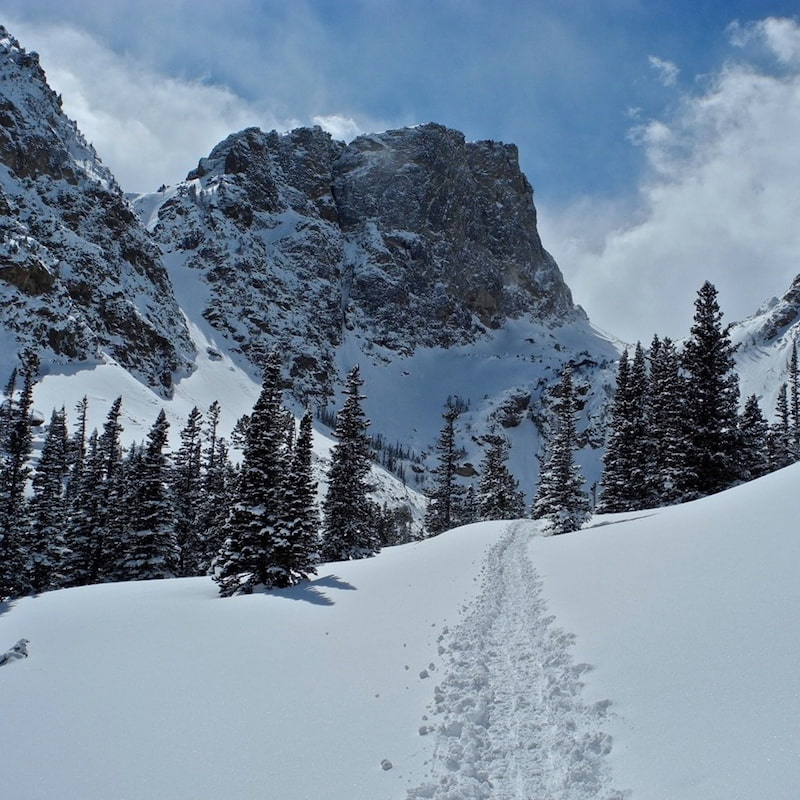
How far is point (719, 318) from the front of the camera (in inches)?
1152

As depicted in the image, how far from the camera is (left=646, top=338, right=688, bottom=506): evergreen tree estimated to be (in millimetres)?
28094

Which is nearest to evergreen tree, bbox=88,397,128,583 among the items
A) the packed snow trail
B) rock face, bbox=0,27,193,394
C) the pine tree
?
the pine tree

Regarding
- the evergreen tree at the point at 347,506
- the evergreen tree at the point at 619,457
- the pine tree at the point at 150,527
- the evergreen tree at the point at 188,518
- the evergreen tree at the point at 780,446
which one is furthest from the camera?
the evergreen tree at the point at 780,446

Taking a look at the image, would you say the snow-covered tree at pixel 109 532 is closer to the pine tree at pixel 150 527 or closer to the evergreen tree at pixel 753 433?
the pine tree at pixel 150 527

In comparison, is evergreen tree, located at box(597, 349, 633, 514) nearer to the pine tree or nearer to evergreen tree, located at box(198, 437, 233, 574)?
evergreen tree, located at box(198, 437, 233, 574)

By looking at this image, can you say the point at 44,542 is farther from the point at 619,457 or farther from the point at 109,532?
the point at 619,457

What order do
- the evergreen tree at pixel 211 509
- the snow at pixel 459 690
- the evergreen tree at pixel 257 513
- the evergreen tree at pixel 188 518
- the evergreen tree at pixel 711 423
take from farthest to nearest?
the evergreen tree at pixel 188 518, the evergreen tree at pixel 211 509, the evergreen tree at pixel 711 423, the evergreen tree at pixel 257 513, the snow at pixel 459 690

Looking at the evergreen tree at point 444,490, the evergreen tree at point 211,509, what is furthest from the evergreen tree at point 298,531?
the evergreen tree at point 444,490

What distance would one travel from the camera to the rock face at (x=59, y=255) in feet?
463

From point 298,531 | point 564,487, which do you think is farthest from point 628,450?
point 298,531

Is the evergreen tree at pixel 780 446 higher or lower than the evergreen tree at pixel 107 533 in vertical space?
higher

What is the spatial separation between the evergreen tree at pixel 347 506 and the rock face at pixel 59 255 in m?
135

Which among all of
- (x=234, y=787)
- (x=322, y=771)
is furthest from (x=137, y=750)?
(x=322, y=771)

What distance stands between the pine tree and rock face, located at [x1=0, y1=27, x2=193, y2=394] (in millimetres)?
127157
